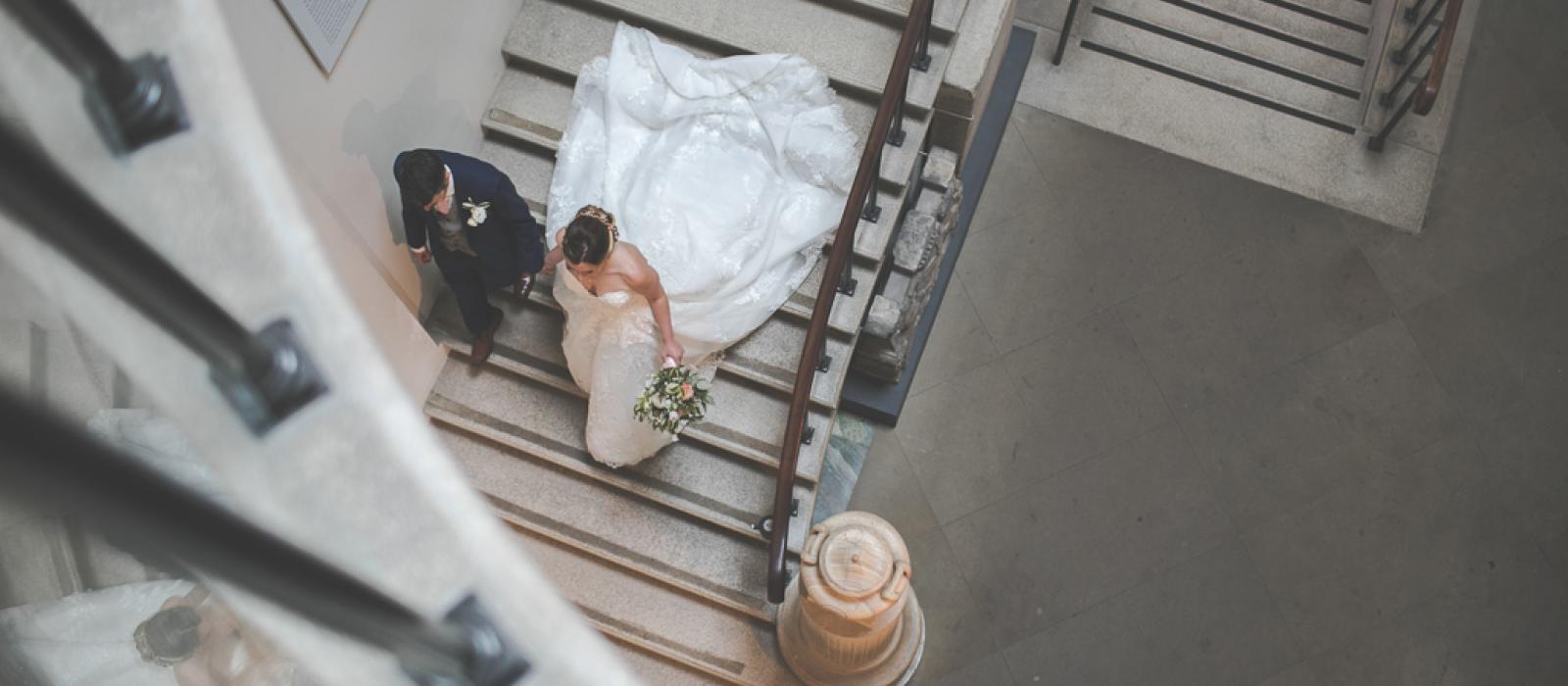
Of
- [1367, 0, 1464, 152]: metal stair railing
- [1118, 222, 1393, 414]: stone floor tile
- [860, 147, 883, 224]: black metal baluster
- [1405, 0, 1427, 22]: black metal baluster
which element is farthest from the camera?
[1405, 0, 1427, 22]: black metal baluster

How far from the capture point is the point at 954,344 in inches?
310

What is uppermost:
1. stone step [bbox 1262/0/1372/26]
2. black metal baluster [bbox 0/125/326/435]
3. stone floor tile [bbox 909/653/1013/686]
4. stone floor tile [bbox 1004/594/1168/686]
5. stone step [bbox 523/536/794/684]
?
black metal baluster [bbox 0/125/326/435]

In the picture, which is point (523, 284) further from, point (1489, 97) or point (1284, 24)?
point (1489, 97)

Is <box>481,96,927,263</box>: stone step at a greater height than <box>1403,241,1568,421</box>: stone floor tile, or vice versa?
<box>481,96,927,263</box>: stone step

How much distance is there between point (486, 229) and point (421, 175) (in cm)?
53

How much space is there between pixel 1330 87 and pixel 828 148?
4.08m

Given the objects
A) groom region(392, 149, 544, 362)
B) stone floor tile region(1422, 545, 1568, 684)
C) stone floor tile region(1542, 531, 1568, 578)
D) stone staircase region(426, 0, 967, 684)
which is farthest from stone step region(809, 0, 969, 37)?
stone floor tile region(1542, 531, 1568, 578)

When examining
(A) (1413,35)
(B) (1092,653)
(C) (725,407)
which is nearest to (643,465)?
(C) (725,407)

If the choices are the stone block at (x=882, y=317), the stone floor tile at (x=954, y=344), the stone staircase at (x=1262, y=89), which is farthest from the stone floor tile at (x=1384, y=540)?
the stone block at (x=882, y=317)

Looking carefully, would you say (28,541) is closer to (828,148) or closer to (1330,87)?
(828,148)

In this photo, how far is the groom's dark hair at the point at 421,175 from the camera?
5250 millimetres

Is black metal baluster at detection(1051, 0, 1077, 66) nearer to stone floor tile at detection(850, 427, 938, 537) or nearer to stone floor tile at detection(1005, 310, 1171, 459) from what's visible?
stone floor tile at detection(1005, 310, 1171, 459)

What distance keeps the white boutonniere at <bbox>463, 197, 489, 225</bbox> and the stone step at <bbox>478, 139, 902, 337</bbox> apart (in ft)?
3.71

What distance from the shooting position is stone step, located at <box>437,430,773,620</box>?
6551 mm
